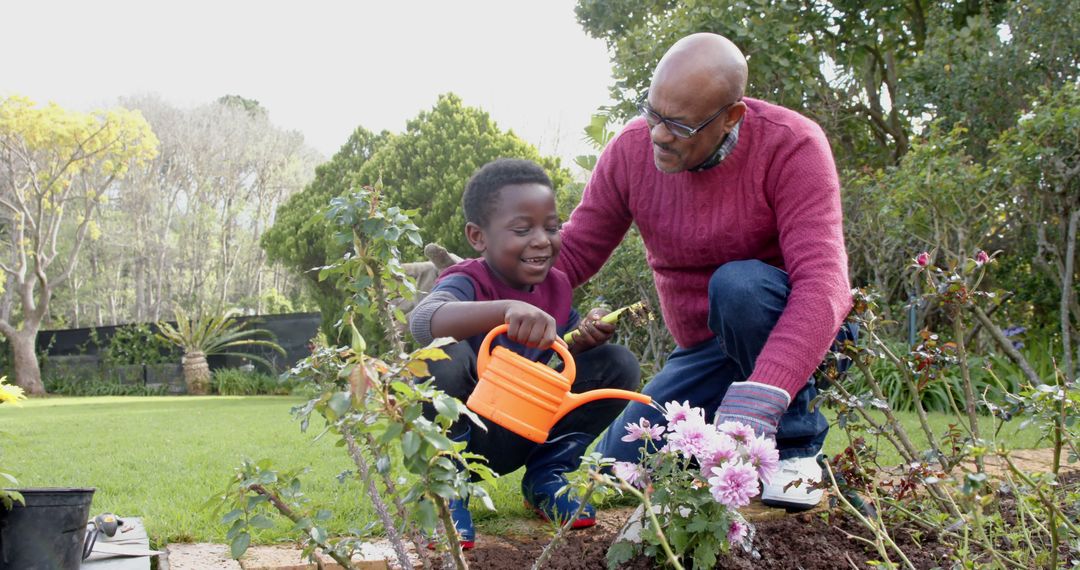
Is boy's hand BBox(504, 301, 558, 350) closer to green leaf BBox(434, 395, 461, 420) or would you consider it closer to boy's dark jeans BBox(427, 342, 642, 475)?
boy's dark jeans BBox(427, 342, 642, 475)

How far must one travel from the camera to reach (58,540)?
5.57ft

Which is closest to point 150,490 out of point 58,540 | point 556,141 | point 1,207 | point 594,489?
point 58,540

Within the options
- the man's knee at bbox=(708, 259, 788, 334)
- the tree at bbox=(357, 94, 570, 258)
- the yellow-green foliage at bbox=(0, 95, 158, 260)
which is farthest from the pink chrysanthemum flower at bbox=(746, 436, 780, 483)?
the yellow-green foliage at bbox=(0, 95, 158, 260)

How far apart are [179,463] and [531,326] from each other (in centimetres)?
269

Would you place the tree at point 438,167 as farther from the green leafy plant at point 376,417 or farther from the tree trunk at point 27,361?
the green leafy plant at point 376,417

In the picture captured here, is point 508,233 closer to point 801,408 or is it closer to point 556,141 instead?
point 801,408

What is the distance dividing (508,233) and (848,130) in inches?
290

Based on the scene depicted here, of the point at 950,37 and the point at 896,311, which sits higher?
the point at 950,37

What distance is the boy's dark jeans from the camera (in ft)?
7.51

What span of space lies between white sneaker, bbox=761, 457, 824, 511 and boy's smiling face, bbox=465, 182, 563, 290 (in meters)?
0.85

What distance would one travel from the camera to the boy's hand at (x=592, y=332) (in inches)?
86.5

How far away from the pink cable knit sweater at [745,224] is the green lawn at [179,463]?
75cm

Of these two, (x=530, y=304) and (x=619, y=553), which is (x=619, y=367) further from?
(x=619, y=553)

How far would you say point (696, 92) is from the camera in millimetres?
2035
